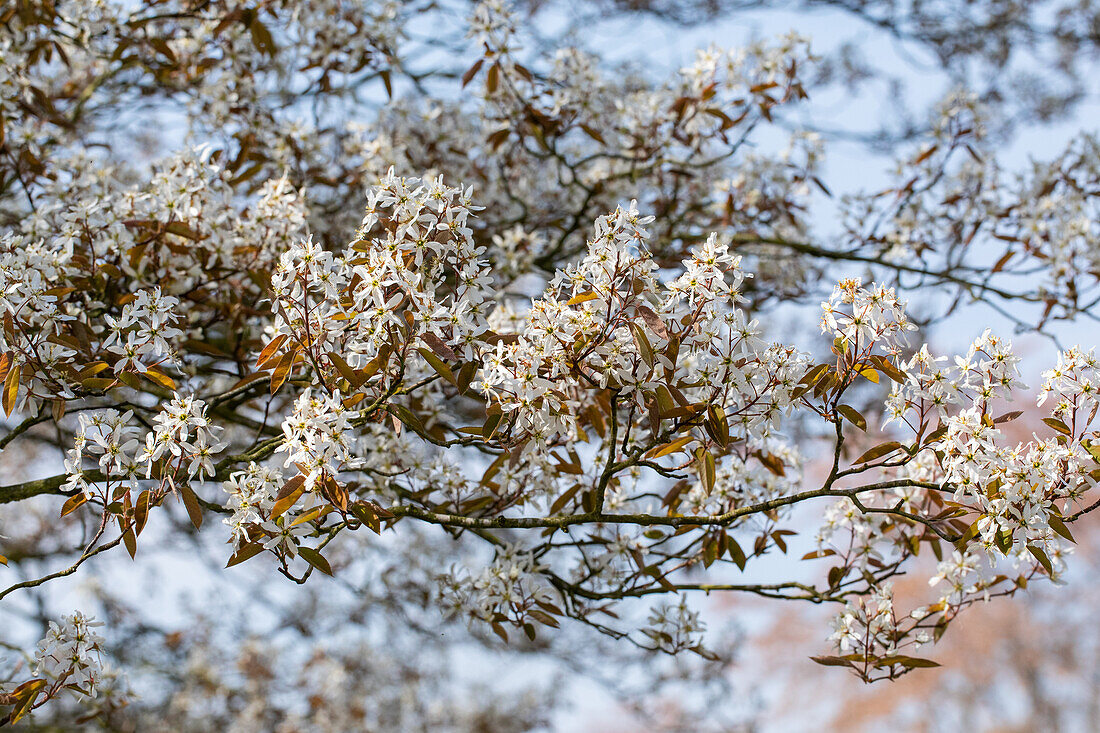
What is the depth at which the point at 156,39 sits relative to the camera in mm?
2742

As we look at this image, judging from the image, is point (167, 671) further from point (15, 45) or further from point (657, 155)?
point (657, 155)

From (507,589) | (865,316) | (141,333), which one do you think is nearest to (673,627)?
(507,589)

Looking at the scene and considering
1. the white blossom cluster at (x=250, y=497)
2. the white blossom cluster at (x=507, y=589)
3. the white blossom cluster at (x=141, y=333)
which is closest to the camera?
the white blossom cluster at (x=250, y=497)

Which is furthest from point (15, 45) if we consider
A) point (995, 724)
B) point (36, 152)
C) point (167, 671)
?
point (995, 724)

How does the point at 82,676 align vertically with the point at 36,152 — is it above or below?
below

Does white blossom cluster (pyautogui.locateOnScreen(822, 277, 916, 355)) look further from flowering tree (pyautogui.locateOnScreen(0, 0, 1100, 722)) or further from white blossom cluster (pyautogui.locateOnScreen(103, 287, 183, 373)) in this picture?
white blossom cluster (pyautogui.locateOnScreen(103, 287, 183, 373))

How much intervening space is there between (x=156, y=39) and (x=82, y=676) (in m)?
1.95

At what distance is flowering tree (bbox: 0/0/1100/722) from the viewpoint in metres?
1.63

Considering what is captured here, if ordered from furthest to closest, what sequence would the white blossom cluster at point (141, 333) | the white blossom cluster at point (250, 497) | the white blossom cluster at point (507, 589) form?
the white blossom cluster at point (507, 589) → the white blossom cluster at point (141, 333) → the white blossom cluster at point (250, 497)

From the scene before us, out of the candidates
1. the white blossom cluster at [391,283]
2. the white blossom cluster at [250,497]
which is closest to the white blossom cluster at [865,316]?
the white blossom cluster at [391,283]

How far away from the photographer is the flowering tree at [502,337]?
1628 millimetres

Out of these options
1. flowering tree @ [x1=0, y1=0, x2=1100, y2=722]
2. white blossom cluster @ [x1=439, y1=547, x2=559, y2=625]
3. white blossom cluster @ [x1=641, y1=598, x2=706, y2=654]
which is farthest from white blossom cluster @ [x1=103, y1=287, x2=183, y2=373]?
white blossom cluster @ [x1=641, y1=598, x2=706, y2=654]

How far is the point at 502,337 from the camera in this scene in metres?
1.75

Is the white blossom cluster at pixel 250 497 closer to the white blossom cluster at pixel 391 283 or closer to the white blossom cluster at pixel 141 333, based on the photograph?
the white blossom cluster at pixel 391 283
